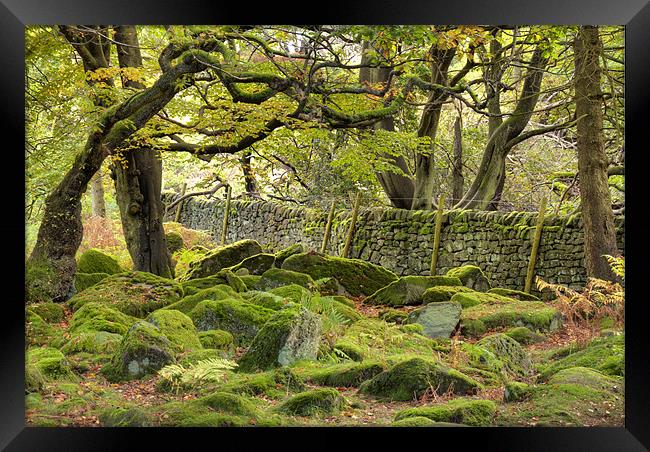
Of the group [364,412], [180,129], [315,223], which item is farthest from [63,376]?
[315,223]

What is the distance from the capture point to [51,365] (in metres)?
5.60

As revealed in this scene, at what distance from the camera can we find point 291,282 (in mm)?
8398

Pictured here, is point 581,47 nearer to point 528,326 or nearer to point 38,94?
point 528,326

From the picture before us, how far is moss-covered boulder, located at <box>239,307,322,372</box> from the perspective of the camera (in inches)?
224

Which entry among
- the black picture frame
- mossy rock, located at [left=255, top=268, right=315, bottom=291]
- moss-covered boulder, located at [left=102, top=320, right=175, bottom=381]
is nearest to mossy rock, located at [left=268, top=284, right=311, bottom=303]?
mossy rock, located at [left=255, top=268, right=315, bottom=291]

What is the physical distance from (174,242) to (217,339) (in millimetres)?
4814

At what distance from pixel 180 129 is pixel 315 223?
9.76 ft

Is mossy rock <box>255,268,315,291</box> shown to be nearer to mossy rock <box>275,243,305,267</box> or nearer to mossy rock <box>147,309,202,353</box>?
mossy rock <box>275,243,305,267</box>

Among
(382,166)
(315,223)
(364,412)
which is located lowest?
(364,412)

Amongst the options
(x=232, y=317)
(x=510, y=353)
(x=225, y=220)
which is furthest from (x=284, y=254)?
(x=510, y=353)

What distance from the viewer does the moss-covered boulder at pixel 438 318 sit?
693cm

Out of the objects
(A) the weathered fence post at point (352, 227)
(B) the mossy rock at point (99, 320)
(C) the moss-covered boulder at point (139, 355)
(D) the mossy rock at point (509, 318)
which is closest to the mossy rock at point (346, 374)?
(C) the moss-covered boulder at point (139, 355)

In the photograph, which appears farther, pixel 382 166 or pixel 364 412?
pixel 382 166

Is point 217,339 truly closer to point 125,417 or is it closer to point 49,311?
point 125,417
